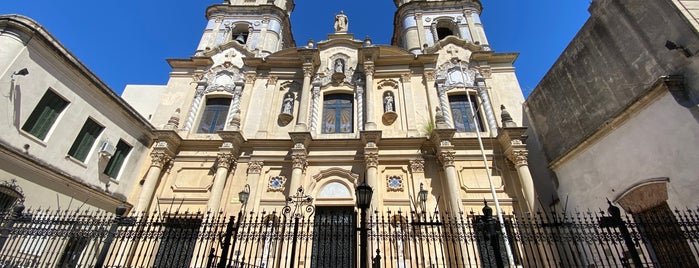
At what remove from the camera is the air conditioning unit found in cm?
1159

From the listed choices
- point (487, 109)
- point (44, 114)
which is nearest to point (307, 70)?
point (487, 109)

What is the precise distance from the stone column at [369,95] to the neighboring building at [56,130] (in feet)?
33.5

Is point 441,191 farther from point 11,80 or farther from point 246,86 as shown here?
point 11,80

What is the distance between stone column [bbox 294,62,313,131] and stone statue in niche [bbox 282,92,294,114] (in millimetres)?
700

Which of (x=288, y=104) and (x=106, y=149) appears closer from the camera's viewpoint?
(x=106, y=149)

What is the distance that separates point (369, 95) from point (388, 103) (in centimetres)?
103

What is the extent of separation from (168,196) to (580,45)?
17.5 m

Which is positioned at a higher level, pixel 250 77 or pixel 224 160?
pixel 250 77

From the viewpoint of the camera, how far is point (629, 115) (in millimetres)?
9031

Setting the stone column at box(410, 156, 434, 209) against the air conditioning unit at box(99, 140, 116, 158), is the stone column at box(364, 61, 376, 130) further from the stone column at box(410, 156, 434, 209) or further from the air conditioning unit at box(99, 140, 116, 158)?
the air conditioning unit at box(99, 140, 116, 158)

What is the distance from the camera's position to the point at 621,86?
9891 mm

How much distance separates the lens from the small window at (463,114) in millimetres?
14348

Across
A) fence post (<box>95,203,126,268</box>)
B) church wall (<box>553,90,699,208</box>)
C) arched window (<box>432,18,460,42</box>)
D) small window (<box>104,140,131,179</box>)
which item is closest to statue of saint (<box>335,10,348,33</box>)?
arched window (<box>432,18,460,42</box>)

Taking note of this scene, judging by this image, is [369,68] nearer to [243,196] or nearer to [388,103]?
[388,103]
